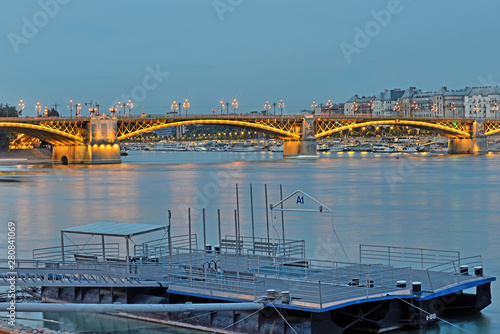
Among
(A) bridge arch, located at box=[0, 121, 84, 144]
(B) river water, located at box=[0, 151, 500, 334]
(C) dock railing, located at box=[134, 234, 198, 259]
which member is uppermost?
(A) bridge arch, located at box=[0, 121, 84, 144]

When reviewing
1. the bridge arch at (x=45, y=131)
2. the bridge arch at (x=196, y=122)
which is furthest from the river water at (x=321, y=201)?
the bridge arch at (x=196, y=122)

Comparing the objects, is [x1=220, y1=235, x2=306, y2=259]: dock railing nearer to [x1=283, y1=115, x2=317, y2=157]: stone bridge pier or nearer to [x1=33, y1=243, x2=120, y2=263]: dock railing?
[x1=33, y1=243, x2=120, y2=263]: dock railing

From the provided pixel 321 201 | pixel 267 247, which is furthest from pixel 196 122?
pixel 267 247

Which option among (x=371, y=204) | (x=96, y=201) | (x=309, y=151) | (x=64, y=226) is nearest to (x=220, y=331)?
(x=64, y=226)

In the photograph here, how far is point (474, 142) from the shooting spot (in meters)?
154

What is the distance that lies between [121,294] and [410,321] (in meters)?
7.05

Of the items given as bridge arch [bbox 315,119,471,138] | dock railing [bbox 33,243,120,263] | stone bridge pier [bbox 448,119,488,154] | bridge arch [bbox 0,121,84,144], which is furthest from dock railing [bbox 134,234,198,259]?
stone bridge pier [bbox 448,119,488,154]

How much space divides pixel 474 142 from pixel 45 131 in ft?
271

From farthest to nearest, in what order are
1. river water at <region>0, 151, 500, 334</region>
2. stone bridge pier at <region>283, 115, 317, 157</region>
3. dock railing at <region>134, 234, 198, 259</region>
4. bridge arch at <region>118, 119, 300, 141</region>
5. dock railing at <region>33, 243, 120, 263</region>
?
stone bridge pier at <region>283, 115, 317, 157</region> < bridge arch at <region>118, 119, 300, 141</region> < river water at <region>0, 151, 500, 334</region> < dock railing at <region>33, 243, 120, 263</region> < dock railing at <region>134, 234, 198, 259</region>

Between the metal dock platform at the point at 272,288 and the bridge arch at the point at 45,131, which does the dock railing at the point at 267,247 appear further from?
the bridge arch at the point at 45,131

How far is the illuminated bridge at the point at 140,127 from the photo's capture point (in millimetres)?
114250

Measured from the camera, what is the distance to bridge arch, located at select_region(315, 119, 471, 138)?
134 m

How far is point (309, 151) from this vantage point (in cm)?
13900

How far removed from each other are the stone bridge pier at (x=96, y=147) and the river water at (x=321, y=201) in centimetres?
3046
